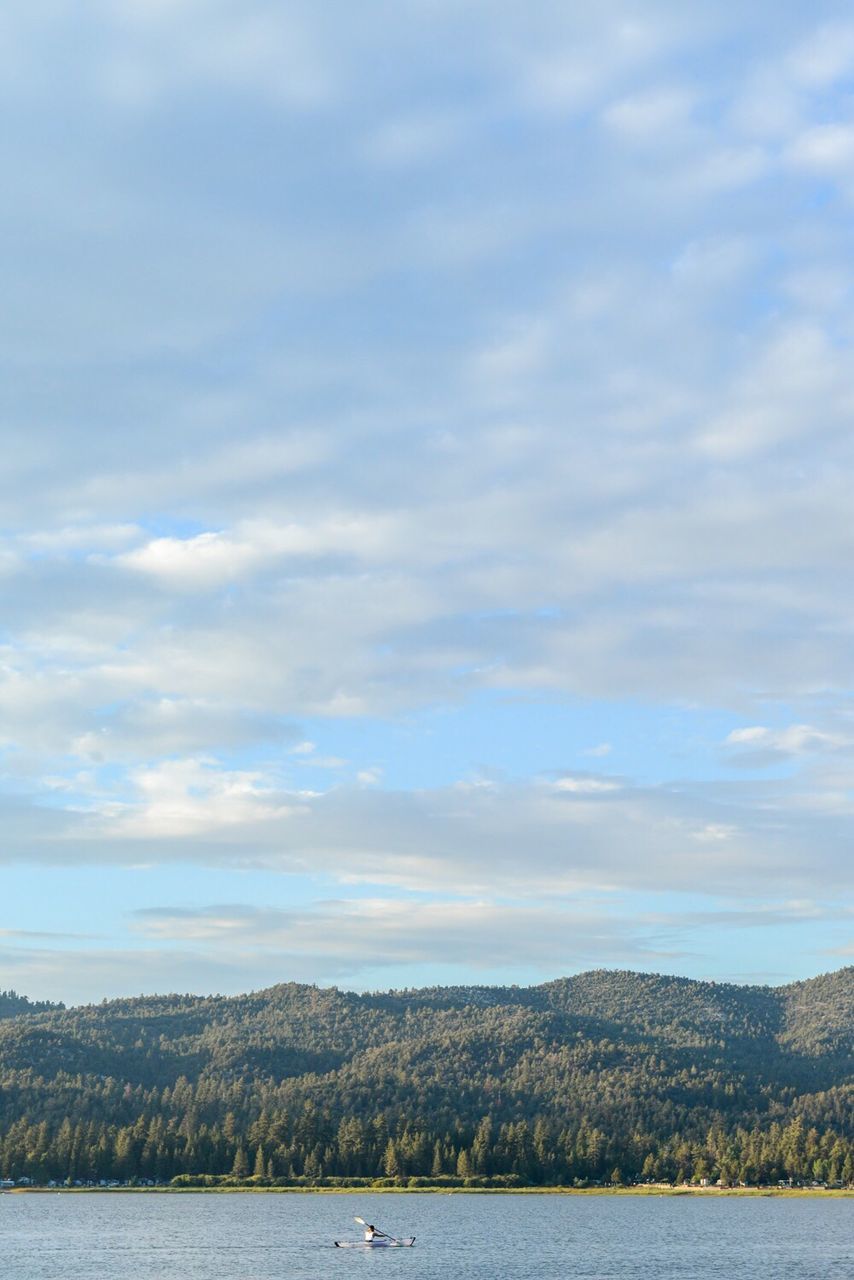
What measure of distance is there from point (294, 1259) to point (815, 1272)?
62553 mm

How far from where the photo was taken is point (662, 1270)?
523 feet

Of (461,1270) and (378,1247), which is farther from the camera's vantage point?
(378,1247)

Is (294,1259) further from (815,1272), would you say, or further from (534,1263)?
(815,1272)

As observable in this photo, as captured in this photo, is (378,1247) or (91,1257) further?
(378,1247)

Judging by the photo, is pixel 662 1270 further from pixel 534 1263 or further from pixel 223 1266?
pixel 223 1266

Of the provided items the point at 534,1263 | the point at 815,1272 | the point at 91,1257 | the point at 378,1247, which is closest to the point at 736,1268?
the point at 815,1272

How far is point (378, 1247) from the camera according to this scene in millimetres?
191375

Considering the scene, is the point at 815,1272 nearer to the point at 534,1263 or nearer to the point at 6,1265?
the point at 534,1263

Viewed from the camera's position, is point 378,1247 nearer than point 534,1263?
No

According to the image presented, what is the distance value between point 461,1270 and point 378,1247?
36.7 metres

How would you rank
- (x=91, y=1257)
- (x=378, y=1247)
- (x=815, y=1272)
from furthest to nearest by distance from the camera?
(x=378, y=1247), (x=91, y=1257), (x=815, y=1272)

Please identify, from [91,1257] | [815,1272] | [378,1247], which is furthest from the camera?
[378,1247]

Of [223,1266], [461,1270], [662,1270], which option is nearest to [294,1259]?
[223,1266]

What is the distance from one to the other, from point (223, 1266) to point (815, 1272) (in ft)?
221
